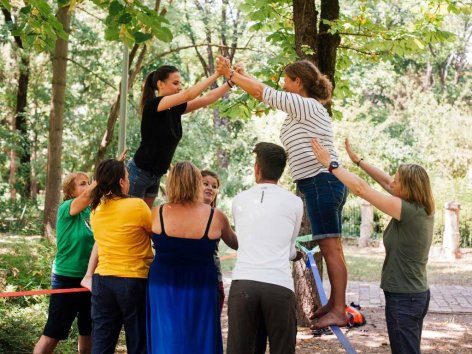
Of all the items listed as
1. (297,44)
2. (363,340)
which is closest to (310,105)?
(297,44)

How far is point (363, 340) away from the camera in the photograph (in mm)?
8328

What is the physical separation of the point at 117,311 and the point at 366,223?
18231 mm

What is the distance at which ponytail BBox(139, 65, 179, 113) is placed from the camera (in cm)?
504

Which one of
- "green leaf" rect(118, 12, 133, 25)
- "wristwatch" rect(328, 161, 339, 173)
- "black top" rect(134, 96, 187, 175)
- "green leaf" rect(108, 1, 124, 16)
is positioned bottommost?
"wristwatch" rect(328, 161, 339, 173)

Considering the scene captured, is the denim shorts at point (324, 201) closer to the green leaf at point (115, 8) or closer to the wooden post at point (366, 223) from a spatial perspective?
the green leaf at point (115, 8)

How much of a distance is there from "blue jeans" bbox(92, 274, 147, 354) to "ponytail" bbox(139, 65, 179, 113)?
1.30 metres

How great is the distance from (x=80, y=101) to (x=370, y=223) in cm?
1016

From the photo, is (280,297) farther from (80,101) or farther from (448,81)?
(448,81)

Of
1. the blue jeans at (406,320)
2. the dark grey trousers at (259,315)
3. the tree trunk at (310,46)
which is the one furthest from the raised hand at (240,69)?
the tree trunk at (310,46)

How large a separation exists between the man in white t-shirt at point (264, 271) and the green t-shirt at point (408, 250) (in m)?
0.75

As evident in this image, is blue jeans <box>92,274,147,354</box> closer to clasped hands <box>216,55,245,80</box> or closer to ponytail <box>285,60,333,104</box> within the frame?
clasped hands <box>216,55,245,80</box>

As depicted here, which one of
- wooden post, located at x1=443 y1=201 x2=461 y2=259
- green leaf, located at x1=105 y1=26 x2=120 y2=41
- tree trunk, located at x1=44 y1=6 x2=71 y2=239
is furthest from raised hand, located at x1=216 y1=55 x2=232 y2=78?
wooden post, located at x1=443 y1=201 x2=461 y2=259

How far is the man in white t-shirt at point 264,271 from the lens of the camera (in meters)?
3.95

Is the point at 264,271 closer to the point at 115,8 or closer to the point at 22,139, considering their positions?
the point at 115,8
